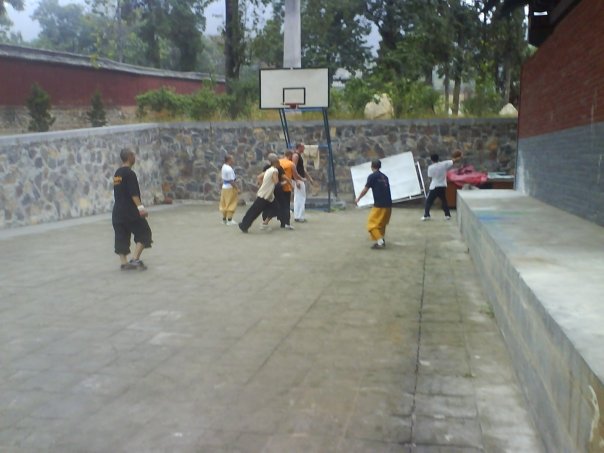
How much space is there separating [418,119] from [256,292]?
1152 cm

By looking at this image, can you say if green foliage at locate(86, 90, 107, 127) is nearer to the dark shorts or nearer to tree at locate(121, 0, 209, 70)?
tree at locate(121, 0, 209, 70)

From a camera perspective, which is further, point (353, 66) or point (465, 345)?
→ point (353, 66)

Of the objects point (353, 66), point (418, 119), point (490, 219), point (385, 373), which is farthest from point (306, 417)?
point (353, 66)

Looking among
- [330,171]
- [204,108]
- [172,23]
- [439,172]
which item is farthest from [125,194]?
[172,23]

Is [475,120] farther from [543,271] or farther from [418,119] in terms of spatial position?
[543,271]

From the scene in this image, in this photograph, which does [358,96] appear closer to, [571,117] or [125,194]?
[571,117]

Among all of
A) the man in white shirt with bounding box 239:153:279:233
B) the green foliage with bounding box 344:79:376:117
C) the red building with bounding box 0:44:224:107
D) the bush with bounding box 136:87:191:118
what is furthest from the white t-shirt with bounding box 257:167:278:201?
the red building with bounding box 0:44:224:107

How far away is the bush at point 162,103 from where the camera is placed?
72.0 ft

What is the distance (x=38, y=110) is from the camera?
61.9 feet

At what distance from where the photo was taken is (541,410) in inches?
152

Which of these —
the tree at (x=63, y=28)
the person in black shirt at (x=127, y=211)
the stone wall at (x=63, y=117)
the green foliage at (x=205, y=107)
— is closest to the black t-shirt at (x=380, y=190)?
the person in black shirt at (x=127, y=211)

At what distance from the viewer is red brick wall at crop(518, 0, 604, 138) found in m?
7.97

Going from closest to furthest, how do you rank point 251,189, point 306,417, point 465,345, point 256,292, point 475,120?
point 306,417, point 465,345, point 256,292, point 475,120, point 251,189

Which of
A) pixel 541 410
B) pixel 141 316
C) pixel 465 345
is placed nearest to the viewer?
pixel 541 410
